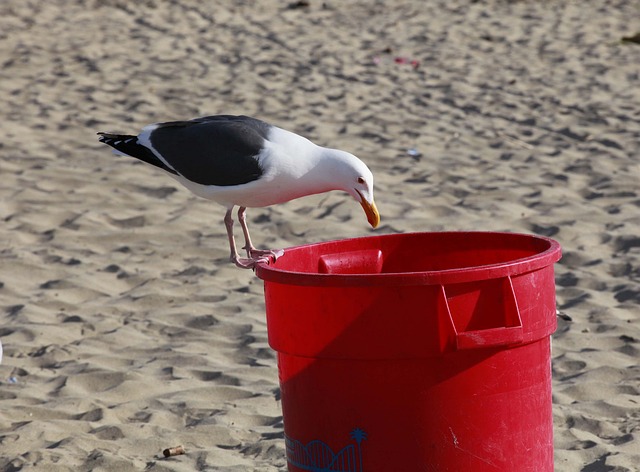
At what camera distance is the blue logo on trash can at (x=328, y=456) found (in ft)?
7.33

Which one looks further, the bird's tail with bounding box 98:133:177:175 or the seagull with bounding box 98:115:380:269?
the bird's tail with bounding box 98:133:177:175

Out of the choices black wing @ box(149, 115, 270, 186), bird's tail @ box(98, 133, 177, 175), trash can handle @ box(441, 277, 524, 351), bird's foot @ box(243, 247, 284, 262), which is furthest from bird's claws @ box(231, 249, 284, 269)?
trash can handle @ box(441, 277, 524, 351)

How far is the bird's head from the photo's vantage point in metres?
2.82

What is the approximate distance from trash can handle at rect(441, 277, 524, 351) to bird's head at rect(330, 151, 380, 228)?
67cm

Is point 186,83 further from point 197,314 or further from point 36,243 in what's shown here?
point 197,314

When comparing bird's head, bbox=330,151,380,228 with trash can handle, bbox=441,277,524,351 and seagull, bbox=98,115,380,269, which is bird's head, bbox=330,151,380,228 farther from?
trash can handle, bbox=441,277,524,351

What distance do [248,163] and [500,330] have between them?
100 cm

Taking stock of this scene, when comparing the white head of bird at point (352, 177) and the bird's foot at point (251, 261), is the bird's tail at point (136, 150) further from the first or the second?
the white head of bird at point (352, 177)

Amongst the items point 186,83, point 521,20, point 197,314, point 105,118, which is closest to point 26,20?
point 186,83

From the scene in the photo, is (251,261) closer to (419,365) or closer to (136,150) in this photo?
(136,150)

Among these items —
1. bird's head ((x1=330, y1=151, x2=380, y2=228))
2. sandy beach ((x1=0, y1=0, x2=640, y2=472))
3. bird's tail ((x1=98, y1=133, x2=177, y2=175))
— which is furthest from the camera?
sandy beach ((x1=0, y1=0, x2=640, y2=472))

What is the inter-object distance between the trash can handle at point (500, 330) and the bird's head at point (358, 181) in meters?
0.67

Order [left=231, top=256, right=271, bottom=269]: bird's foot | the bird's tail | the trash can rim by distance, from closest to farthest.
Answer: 1. the trash can rim
2. [left=231, top=256, right=271, bottom=269]: bird's foot
3. the bird's tail

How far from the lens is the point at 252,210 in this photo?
19.3 feet
